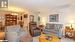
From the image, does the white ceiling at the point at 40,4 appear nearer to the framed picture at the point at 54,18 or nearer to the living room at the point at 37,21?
the living room at the point at 37,21

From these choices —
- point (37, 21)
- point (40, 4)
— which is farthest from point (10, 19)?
point (40, 4)

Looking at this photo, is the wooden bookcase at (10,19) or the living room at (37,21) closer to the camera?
the living room at (37,21)

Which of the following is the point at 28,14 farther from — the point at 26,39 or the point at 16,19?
the point at 26,39

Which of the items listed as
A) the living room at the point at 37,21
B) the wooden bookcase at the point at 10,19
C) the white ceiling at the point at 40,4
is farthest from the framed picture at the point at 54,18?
the wooden bookcase at the point at 10,19

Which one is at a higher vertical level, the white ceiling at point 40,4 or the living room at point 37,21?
the white ceiling at point 40,4

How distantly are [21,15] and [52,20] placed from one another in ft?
2.15

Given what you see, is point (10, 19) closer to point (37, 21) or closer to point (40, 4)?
point (37, 21)

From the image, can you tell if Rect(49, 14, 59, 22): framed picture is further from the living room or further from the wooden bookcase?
the wooden bookcase

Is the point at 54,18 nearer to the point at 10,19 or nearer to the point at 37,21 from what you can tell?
the point at 37,21

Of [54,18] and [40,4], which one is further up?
[40,4]

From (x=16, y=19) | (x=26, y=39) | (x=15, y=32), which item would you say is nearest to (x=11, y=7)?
(x=16, y=19)

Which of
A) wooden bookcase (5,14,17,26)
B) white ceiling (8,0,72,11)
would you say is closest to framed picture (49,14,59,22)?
white ceiling (8,0,72,11)

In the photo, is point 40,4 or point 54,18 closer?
point 54,18

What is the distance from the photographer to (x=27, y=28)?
2537 millimetres
